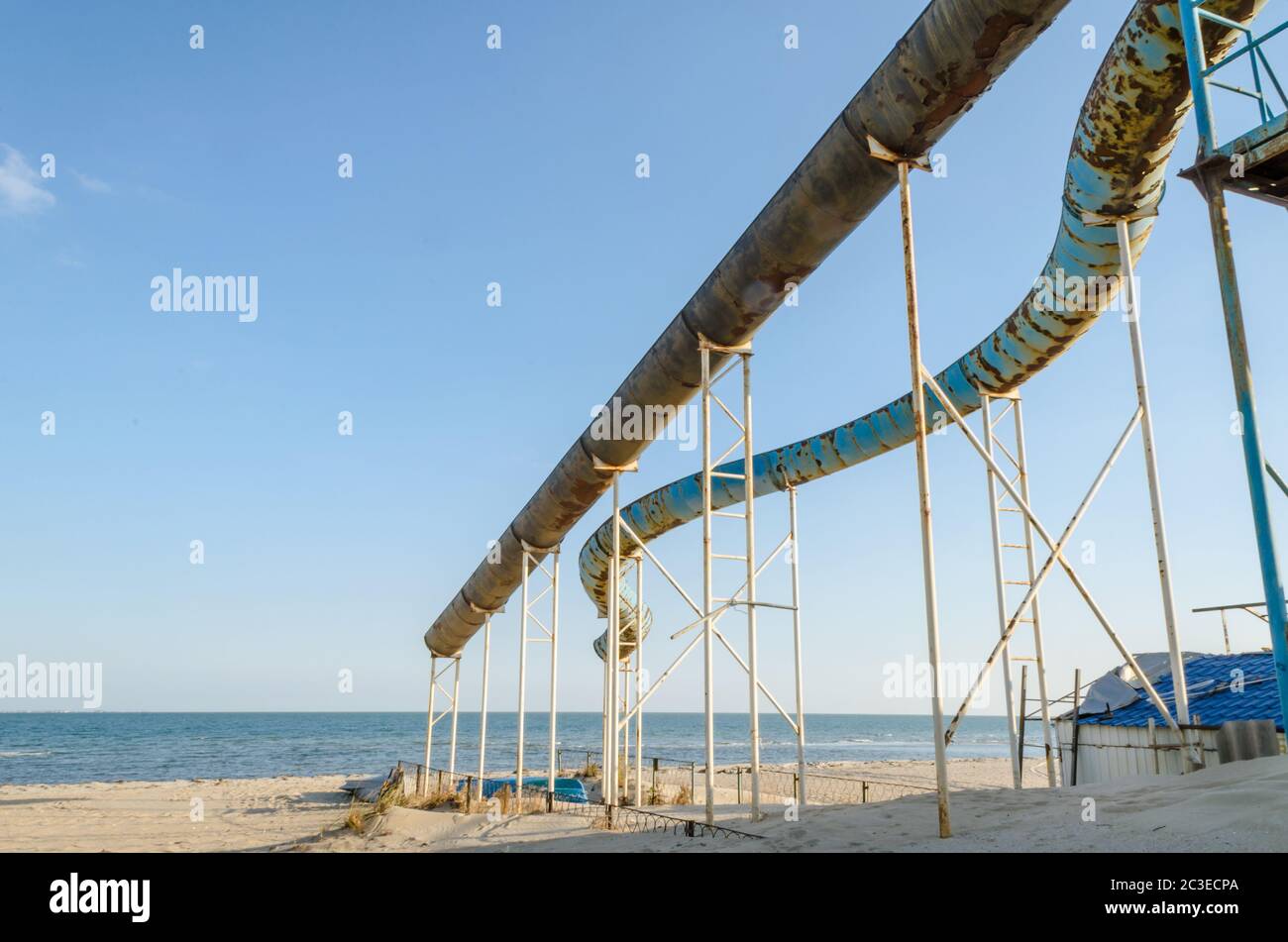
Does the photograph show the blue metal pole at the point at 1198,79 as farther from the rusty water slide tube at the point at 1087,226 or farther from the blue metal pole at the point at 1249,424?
the rusty water slide tube at the point at 1087,226

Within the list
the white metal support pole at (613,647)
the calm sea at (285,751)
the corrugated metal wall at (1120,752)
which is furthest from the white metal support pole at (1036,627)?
the calm sea at (285,751)

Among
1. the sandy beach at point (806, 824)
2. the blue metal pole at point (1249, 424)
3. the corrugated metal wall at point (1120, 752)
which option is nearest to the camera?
the blue metal pole at point (1249, 424)

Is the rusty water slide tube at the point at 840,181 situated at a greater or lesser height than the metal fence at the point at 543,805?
greater

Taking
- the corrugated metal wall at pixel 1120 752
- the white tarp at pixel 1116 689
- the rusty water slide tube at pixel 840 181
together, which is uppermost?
the rusty water slide tube at pixel 840 181

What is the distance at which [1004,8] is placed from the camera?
21.9ft

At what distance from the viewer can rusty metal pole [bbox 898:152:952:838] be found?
7.08 m

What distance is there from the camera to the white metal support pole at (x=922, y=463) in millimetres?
7086

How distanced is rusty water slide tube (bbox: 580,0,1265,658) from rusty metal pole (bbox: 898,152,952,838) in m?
0.71

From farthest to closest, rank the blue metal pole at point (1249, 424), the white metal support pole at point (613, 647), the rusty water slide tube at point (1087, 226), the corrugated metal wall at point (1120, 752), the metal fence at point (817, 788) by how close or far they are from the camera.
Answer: the metal fence at point (817, 788) → the white metal support pole at point (613, 647) → the corrugated metal wall at point (1120, 752) → the rusty water slide tube at point (1087, 226) → the blue metal pole at point (1249, 424)

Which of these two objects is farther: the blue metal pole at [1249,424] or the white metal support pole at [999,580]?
the white metal support pole at [999,580]

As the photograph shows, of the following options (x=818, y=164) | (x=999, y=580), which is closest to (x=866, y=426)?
(x=999, y=580)

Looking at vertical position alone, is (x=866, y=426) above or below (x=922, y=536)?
above
